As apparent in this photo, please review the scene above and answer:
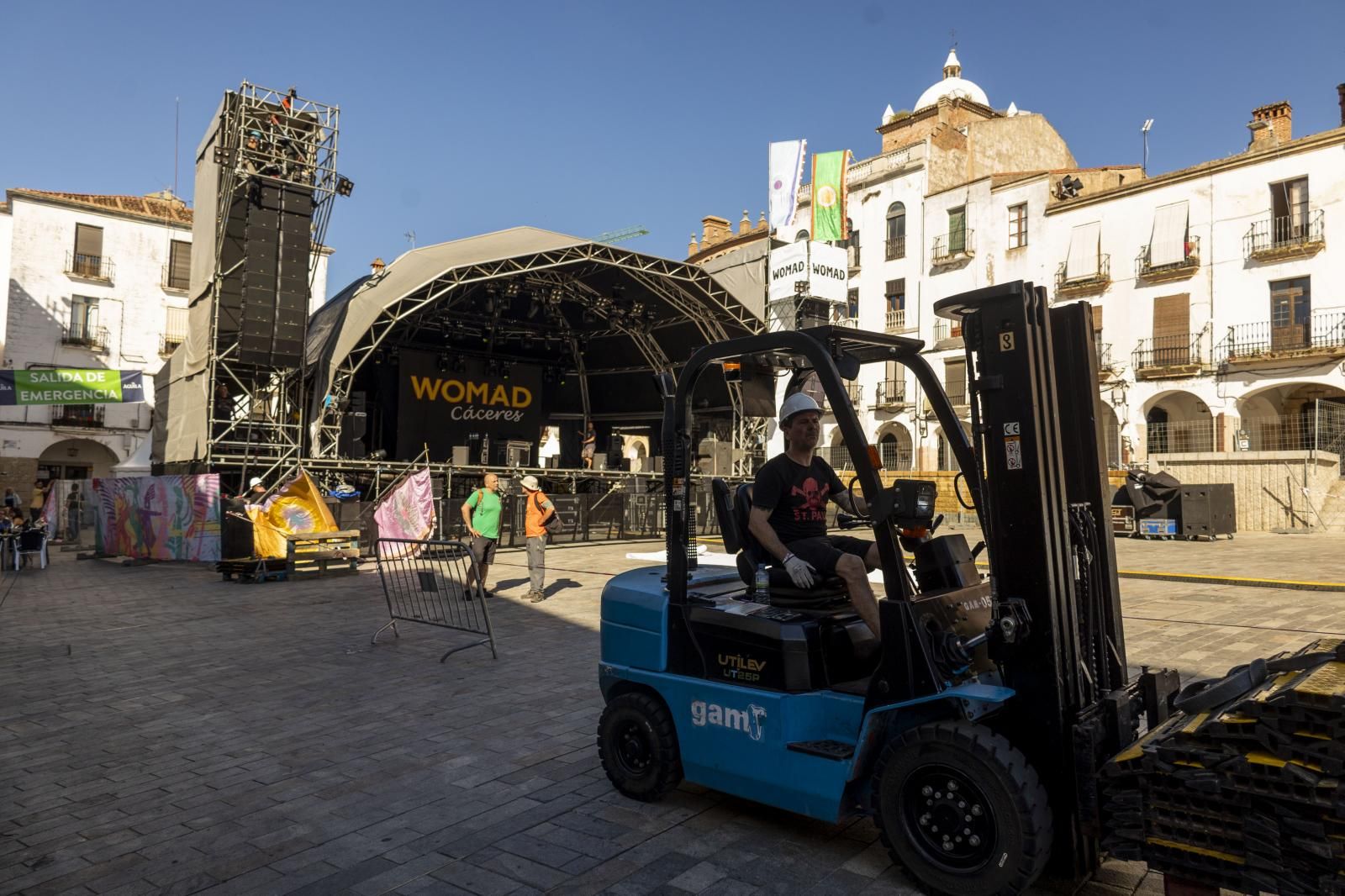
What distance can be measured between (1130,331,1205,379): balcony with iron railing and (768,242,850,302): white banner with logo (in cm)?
1169

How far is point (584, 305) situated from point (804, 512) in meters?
25.7

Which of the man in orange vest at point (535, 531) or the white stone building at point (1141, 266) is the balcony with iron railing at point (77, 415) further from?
the man in orange vest at point (535, 531)

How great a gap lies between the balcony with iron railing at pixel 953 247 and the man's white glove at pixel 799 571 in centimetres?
3551

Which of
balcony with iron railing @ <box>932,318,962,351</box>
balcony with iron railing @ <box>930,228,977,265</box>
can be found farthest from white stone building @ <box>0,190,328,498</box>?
balcony with iron railing @ <box>930,228,977,265</box>

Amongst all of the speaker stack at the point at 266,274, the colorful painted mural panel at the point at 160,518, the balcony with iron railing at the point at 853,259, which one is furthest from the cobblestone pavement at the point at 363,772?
the balcony with iron railing at the point at 853,259

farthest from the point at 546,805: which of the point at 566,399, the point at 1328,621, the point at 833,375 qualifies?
the point at 566,399

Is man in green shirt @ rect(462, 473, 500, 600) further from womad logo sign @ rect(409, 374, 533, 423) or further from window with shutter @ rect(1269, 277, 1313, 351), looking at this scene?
window with shutter @ rect(1269, 277, 1313, 351)

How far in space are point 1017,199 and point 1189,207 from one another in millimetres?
6673

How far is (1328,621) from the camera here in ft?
30.0

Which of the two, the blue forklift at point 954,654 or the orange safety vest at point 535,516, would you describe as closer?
the blue forklift at point 954,654

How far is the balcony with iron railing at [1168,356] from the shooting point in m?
29.6

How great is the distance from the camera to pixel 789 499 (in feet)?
13.9

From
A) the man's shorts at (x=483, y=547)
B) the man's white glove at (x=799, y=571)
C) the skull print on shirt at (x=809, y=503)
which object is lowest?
the man's shorts at (x=483, y=547)

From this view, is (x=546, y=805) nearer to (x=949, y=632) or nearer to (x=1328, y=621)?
(x=949, y=632)
